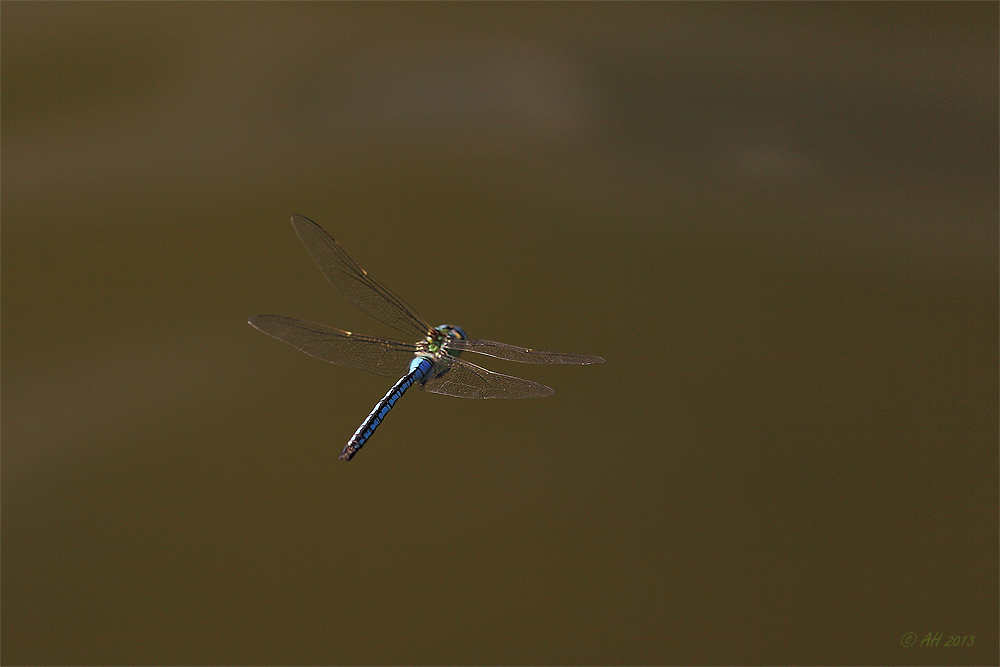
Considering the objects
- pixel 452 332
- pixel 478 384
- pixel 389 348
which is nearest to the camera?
pixel 478 384

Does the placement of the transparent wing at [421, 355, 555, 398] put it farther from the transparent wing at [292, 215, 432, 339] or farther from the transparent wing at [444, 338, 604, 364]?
the transparent wing at [292, 215, 432, 339]

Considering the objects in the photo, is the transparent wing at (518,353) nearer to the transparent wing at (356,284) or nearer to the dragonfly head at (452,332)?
the dragonfly head at (452,332)

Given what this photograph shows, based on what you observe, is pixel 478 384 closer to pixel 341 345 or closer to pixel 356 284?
pixel 341 345

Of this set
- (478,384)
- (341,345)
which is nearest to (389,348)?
(341,345)

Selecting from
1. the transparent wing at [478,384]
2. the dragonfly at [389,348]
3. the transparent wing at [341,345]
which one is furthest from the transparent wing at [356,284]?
the transparent wing at [478,384]

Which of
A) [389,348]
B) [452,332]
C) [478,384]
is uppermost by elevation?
[452,332]

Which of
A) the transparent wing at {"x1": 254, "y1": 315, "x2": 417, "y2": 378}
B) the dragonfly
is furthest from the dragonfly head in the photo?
the transparent wing at {"x1": 254, "y1": 315, "x2": 417, "y2": 378}
